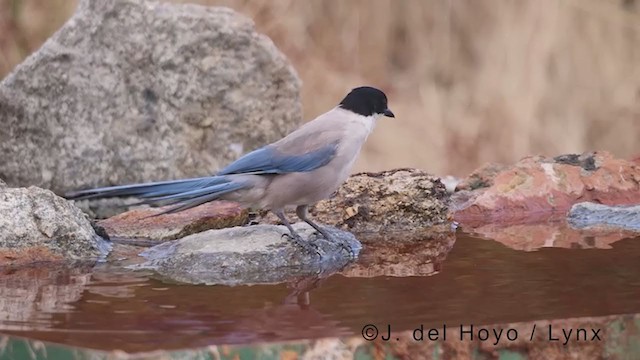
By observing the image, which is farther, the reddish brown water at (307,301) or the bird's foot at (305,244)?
the bird's foot at (305,244)

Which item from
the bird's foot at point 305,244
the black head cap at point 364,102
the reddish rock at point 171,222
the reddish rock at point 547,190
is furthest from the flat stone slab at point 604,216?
the reddish rock at point 171,222

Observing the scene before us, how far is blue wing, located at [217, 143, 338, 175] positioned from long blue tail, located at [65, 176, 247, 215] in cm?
6

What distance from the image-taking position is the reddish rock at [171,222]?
4.50 m

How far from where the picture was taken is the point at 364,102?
15.1ft

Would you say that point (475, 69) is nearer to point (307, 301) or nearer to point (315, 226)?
point (315, 226)

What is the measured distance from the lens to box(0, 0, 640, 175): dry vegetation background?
709 cm

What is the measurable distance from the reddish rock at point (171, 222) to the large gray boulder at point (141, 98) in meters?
0.73

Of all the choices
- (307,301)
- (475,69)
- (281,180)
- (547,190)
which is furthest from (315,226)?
(475,69)

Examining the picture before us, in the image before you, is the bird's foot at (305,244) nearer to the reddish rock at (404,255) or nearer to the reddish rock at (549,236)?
the reddish rock at (404,255)

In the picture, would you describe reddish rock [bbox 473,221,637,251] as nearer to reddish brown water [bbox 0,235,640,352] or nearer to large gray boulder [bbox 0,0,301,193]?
reddish brown water [bbox 0,235,640,352]

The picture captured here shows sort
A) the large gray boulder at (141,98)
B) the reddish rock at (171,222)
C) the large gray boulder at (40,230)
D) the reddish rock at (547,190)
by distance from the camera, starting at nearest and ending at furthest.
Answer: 1. the large gray boulder at (40,230)
2. the reddish rock at (171,222)
3. the reddish rock at (547,190)
4. the large gray boulder at (141,98)

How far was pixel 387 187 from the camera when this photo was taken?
470 cm

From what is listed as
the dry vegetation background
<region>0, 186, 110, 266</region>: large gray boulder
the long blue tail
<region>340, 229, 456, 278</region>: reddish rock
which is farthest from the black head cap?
the dry vegetation background

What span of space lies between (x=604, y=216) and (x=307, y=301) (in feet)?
6.00
